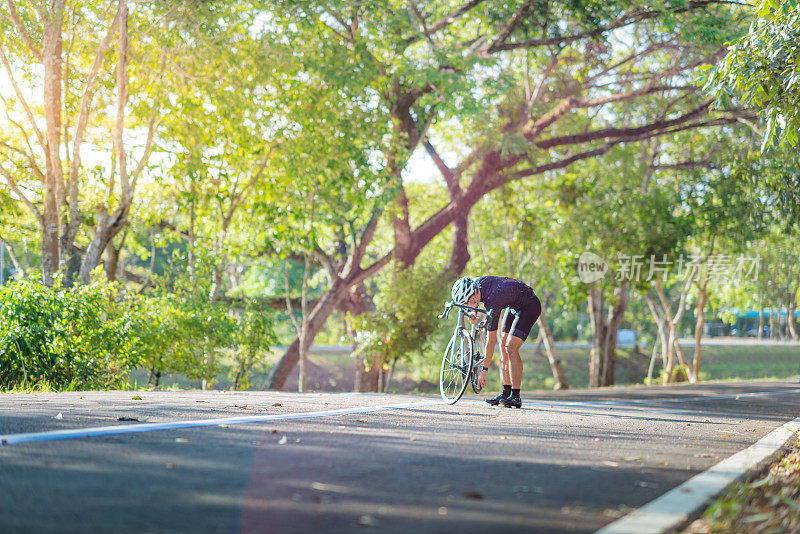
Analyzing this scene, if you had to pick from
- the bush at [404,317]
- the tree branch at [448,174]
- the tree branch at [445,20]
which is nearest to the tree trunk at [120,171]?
the tree branch at [445,20]

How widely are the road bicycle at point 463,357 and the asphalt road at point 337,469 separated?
129 centimetres

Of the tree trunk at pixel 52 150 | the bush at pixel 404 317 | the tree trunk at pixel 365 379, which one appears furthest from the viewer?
the tree trunk at pixel 365 379

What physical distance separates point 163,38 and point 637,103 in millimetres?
13575

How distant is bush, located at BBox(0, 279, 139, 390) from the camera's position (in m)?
11.1

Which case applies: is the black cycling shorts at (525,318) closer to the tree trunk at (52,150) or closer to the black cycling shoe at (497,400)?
the black cycling shoe at (497,400)

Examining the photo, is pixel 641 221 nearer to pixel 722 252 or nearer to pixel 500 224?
pixel 500 224

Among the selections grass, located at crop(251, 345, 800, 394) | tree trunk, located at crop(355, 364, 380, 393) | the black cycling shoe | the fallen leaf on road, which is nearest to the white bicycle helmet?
the black cycling shoe

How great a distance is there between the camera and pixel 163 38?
15.9 meters

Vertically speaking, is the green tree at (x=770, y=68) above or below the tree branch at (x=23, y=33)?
below

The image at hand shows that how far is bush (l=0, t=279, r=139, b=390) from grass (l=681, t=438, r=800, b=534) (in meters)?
9.52

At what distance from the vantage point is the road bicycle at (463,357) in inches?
377

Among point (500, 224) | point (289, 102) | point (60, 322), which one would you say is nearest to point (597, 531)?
point (60, 322)

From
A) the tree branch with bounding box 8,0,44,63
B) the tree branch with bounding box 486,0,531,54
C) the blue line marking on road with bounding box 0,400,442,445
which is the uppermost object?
the tree branch with bounding box 486,0,531,54

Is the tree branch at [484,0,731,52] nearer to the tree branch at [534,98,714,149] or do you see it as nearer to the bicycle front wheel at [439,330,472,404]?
the tree branch at [534,98,714,149]
